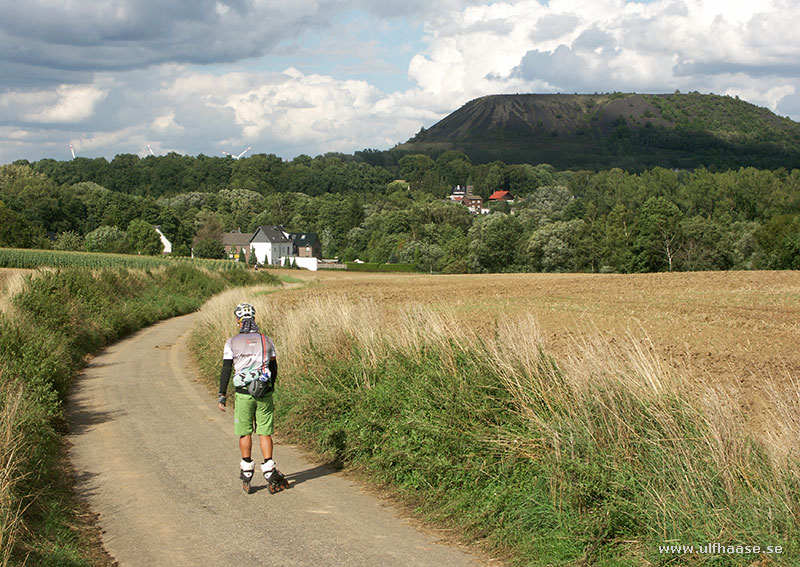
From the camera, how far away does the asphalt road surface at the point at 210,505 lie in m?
6.86

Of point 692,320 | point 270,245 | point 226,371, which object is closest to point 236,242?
point 270,245

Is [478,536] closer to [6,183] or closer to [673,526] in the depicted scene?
[673,526]

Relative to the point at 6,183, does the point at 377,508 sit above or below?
A: below

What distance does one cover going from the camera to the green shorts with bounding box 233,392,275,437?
9.13 metres

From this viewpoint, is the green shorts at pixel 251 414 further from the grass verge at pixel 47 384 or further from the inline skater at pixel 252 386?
the grass verge at pixel 47 384

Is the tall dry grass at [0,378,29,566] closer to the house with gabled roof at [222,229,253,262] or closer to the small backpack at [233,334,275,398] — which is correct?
the small backpack at [233,334,275,398]

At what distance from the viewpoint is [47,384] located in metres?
12.8

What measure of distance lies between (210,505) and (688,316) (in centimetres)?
1990

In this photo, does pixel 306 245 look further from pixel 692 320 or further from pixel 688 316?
pixel 692 320

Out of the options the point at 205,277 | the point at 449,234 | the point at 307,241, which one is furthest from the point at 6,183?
the point at 205,277

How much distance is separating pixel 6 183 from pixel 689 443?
153045 mm

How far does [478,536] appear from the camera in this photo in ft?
23.4

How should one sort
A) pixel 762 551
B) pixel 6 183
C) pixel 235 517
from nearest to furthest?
pixel 762 551 → pixel 235 517 → pixel 6 183

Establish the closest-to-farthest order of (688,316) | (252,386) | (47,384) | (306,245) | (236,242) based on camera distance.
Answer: (252,386) → (47,384) → (688,316) → (306,245) → (236,242)
